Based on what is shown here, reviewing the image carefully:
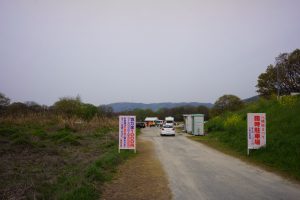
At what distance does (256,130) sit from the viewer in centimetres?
1534

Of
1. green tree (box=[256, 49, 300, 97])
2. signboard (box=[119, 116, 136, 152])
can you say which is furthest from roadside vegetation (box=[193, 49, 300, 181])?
green tree (box=[256, 49, 300, 97])

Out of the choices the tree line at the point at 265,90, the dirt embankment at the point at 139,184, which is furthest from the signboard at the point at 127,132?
the tree line at the point at 265,90

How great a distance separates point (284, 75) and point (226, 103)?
2636cm

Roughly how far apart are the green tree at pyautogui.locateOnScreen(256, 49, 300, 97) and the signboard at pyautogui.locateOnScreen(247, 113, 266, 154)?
36.9 m

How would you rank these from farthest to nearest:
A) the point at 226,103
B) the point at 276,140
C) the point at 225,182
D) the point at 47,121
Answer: the point at 226,103 → the point at 47,121 → the point at 276,140 → the point at 225,182

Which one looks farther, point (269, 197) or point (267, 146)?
point (267, 146)

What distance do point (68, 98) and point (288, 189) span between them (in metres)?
78.2

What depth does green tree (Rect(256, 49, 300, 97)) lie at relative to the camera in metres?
51.5

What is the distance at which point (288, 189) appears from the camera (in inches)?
325

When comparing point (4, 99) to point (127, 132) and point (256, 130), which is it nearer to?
point (127, 132)

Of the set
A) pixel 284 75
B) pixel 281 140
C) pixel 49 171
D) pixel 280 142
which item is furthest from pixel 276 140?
pixel 284 75

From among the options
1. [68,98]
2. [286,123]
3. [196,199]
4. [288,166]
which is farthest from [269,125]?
[68,98]

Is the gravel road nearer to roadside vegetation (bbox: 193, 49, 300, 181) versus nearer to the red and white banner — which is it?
roadside vegetation (bbox: 193, 49, 300, 181)

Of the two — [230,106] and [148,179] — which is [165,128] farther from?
[230,106]
